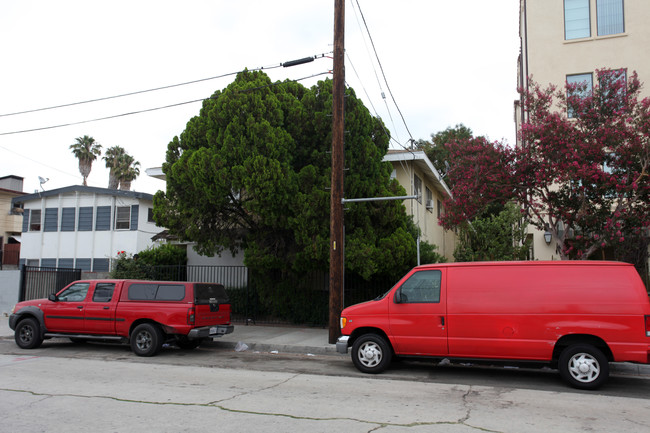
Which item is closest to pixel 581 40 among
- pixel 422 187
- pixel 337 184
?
pixel 422 187

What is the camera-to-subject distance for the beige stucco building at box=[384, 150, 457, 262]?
1856 centimetres

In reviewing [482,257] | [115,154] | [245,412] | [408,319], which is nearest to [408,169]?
[482,257]

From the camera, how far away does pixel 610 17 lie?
59.8 ft

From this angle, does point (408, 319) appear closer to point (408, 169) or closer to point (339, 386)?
point (339, 386)

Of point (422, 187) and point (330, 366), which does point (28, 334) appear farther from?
point (422, 187)

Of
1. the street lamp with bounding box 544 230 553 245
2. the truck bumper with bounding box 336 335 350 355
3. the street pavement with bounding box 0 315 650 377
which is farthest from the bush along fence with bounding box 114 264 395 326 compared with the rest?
the truck bumper with bounding box 336 335 350 355

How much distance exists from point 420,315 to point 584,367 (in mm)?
2615

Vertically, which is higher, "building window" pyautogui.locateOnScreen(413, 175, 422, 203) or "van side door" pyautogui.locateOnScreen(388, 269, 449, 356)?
"building window" pyautogui.locateOnScreen(413, 175, 422, 203)

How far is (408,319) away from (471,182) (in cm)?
539

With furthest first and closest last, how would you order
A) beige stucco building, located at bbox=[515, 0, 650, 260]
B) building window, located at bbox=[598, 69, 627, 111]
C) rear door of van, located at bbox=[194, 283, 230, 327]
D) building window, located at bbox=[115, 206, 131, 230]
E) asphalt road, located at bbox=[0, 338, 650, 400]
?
building window, located at bbox=[115, 206, 131, 230] → beige stucco building, located at bbox=[515, 0, 650, 260] → building window, located at bbox=[598, 69, 627, 111] → rear door of van, located at bbox=[194, 283, 230, 327] → asphalt road, located at bbox=[0, 338, 650, 400]

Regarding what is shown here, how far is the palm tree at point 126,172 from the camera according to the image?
42.2 m

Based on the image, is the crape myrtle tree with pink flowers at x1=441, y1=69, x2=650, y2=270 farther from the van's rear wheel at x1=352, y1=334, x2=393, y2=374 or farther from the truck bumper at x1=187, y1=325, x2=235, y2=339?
the truck bumper at x1=187, y1=325, x2=235, y2=339

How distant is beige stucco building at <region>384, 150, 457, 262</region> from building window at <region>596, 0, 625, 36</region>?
26.4 ft

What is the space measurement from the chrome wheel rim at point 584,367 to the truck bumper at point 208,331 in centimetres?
730
